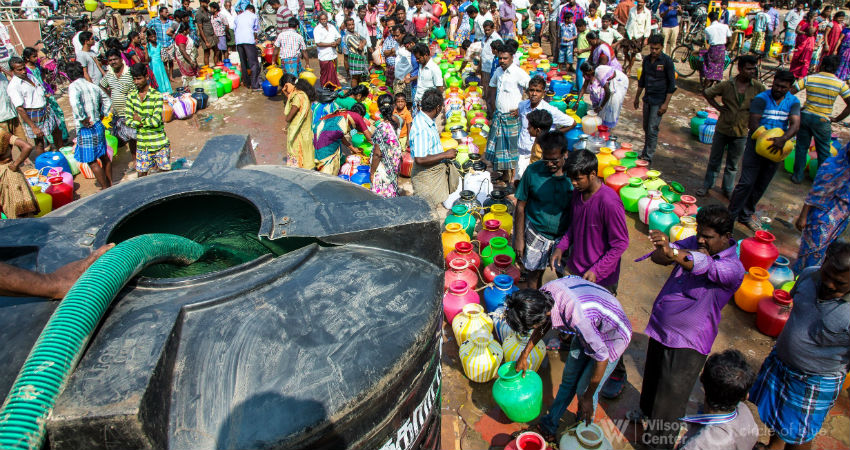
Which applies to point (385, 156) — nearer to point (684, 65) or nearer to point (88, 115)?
point (88, 115)

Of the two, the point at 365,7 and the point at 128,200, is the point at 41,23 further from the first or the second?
the point at 128,200

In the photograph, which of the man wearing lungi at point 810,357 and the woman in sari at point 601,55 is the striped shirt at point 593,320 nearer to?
the man wearing lungi at point 810,357

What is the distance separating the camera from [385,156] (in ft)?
18.4

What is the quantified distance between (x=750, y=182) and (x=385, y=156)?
404 centimetres

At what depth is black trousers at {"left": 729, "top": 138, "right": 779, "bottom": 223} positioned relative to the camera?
18.0 feet

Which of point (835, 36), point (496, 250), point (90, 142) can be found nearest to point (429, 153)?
point (496, 250)

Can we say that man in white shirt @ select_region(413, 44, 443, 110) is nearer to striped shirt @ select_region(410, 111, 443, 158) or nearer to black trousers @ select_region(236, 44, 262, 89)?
striped shirt @ select_region(410, 111, 443, 158)

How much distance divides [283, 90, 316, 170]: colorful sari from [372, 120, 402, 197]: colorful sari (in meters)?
1.15

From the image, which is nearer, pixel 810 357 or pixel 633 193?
pixel 810 357

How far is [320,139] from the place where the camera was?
6262 mm

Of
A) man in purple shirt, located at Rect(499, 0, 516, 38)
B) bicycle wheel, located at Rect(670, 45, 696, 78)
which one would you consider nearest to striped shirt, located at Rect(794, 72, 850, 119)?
bicycle wheel, located at Rect(670, 45, 696, 78)

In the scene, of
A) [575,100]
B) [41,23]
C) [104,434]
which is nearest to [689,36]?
[575,100]

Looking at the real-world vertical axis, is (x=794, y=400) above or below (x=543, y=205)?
below

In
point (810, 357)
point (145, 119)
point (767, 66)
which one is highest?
point (145, 119)
